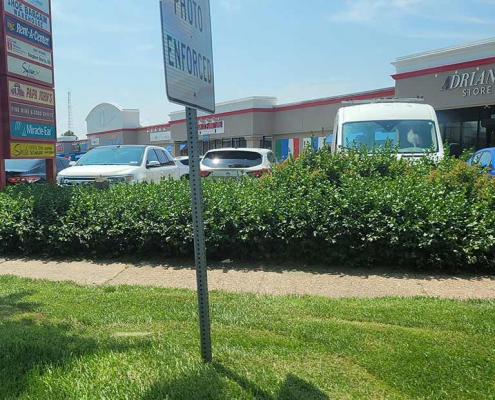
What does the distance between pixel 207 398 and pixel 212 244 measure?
151 inches

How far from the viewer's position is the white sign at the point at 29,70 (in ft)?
28.8

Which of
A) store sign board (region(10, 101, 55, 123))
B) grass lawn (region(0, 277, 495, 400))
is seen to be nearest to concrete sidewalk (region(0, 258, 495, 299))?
grass lawn (region(0, 277, 495, 400))

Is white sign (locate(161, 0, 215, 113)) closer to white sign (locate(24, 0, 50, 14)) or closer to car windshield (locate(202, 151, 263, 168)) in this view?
white sign (locate(24, 0, 50, 14))

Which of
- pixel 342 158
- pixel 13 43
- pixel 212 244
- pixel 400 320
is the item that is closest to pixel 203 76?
pixel 400 320

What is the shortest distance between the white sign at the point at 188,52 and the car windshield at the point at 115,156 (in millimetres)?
8491

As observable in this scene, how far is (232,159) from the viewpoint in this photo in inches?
491

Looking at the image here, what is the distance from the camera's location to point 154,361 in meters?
3.03

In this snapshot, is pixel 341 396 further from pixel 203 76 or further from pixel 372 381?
pixel 203 76

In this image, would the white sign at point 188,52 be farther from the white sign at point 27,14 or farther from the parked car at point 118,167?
the white sign at point 27,14

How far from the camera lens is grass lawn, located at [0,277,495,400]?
273cm

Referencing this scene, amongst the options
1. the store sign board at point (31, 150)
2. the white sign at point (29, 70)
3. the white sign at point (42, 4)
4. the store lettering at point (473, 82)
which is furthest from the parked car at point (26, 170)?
the store lettering at point (473, 82)

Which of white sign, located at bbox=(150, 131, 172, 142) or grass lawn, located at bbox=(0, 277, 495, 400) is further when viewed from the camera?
white sign, located at bbox=(150, 131, 172, 142)

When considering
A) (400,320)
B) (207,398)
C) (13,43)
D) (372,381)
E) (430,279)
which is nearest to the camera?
(207,398)

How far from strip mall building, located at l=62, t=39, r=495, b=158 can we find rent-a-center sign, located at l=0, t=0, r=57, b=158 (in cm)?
407
